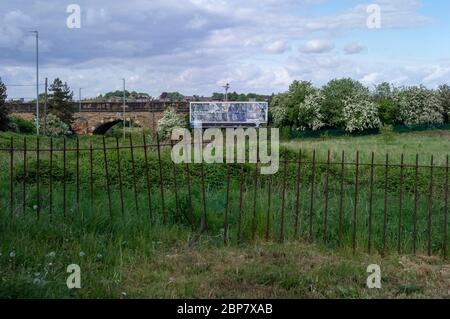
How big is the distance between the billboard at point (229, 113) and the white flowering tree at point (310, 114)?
3.30 metres

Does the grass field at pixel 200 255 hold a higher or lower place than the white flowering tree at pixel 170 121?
lower

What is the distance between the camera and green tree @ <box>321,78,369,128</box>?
41203mm

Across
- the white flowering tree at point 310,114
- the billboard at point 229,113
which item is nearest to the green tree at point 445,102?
the white flowering tree at point 310,114

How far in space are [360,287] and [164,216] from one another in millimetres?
2772

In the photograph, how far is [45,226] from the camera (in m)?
5.84

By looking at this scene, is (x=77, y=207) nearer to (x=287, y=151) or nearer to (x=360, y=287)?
(x=360, y=287)

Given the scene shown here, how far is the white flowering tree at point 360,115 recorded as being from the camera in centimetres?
3938

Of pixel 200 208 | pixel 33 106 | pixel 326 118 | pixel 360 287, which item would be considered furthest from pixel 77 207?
pixel 33 106

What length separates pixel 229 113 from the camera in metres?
42.6

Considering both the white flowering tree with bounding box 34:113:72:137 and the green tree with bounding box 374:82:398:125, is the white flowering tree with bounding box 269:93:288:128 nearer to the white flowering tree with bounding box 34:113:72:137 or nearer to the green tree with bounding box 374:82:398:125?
the green tree with bounding box 374:82:398:125

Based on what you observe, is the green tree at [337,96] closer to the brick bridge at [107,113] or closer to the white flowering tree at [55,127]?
the brick bridge at [107,113]

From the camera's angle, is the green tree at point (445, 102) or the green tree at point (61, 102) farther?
the green tree at point (61, 102)

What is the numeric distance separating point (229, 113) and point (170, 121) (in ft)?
17.3

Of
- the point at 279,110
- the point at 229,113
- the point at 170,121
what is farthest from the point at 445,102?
the point at 170,121
